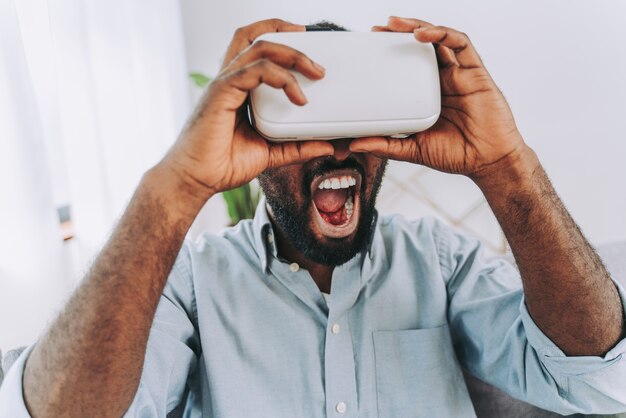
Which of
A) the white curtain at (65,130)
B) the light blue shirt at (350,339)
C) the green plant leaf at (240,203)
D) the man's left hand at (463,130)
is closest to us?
the man's left hand at (463,130)

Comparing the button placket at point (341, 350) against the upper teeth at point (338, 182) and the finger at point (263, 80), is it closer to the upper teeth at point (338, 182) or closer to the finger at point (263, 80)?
the upper teeth at point (338, 182)

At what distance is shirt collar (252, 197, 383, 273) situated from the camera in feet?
3.03

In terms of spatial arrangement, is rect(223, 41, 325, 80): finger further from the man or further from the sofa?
the sofa

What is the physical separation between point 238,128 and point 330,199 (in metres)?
0.30

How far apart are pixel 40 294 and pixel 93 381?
2.44 feet

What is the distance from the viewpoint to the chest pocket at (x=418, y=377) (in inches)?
34.0

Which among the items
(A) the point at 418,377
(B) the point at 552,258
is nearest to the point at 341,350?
(A) the point at 418,377

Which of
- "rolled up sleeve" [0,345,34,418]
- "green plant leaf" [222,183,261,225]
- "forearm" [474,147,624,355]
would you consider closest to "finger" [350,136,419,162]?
"forearm" [474,147,624,355]

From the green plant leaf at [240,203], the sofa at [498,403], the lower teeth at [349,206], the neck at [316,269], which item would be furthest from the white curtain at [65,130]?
the sofa at [498,403]

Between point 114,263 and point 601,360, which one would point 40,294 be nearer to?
point 114,263

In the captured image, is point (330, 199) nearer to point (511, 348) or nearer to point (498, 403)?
point (511, 348)

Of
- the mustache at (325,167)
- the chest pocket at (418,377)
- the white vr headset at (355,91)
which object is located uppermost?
the white vr headset at (355,91)

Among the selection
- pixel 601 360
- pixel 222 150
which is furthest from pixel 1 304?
pixel 601 360

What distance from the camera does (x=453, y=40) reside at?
64 cm
